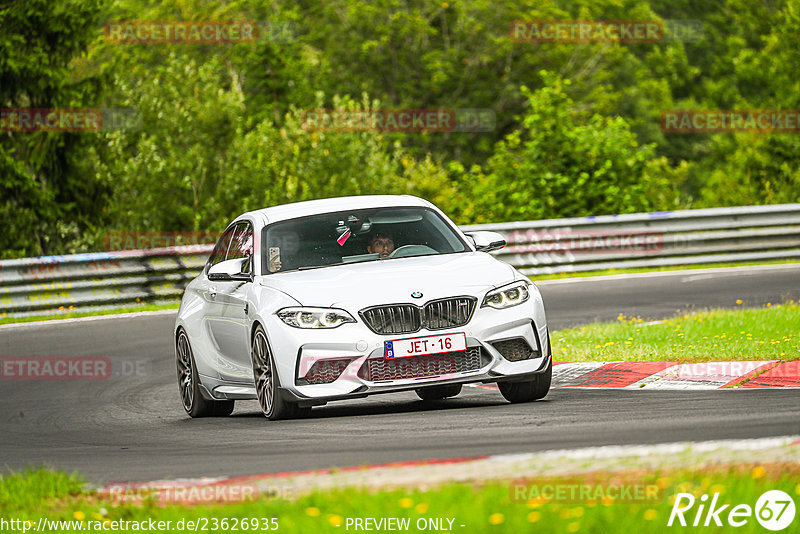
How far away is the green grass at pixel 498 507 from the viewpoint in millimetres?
5016

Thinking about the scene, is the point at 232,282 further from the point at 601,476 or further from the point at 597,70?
the point at 597,70

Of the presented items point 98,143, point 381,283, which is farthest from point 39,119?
point 381,283

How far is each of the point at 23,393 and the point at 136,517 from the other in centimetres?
737

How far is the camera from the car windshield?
397 inches

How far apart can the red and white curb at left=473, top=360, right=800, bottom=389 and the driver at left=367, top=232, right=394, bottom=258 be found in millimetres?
1952

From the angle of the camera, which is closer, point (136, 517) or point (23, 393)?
point (136, 517)

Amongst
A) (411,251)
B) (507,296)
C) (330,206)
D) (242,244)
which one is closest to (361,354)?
(507,296)

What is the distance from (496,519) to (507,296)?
4.38 metres

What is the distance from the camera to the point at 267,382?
9.46 m

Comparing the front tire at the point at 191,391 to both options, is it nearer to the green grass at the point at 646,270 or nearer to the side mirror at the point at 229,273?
the side mirror at the point at 229,273

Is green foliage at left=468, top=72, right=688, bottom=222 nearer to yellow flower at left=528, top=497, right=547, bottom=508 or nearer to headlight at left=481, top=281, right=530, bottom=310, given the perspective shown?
headlight at left=481, top=281, right=530, bottom=310

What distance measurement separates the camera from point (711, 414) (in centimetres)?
818

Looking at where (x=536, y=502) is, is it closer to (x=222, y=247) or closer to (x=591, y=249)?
(x=222, y=247)

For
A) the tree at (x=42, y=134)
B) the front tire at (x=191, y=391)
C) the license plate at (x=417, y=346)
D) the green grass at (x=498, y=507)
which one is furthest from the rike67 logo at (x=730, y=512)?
the tree at (x=42, y=134)
